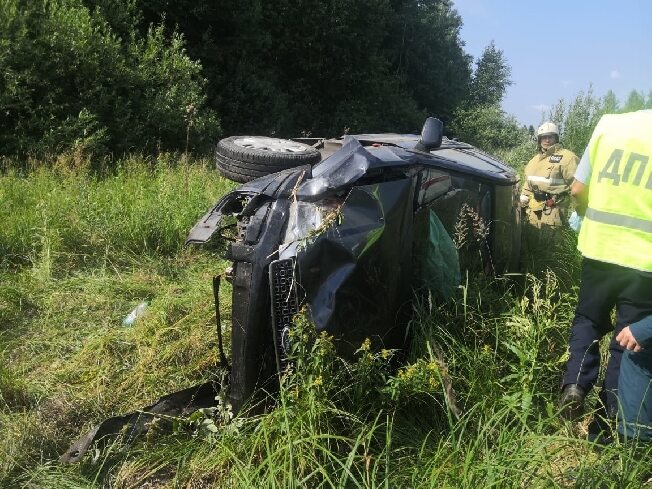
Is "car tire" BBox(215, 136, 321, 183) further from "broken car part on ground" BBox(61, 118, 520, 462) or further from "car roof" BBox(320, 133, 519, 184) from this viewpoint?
"broken car part on ground" BBox(61, 118, 520, 462)

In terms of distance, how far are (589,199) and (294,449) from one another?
1.87 metres

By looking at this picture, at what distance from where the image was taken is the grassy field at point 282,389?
212cm

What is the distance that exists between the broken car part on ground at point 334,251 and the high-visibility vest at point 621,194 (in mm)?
773

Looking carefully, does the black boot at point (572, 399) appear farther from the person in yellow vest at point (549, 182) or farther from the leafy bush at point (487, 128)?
the leafy bush at point (487, 128)

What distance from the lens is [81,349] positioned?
127 inches

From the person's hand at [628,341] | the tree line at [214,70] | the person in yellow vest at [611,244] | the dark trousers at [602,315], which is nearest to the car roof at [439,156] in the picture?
the person in yellow vest at [611,244]

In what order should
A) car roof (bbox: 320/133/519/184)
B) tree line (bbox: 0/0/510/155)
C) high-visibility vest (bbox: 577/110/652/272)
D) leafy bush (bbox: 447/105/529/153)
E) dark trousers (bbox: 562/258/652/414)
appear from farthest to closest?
leafy bush (bbox: 447/105/529/153), tree line (bbox: 0/0/510/155), car roof (bbox: 320/133/519/184), dark trousers (bbox: 562/258/652/414), high-visibility vest (bbox: 577/110/652/272)

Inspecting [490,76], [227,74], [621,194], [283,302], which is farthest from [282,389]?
[490,76]

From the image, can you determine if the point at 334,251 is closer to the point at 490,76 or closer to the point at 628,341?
the point at 628,341

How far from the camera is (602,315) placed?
9.12 feet

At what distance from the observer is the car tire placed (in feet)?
11.2

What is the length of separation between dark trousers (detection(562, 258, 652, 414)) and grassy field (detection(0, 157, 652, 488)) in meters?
0.16

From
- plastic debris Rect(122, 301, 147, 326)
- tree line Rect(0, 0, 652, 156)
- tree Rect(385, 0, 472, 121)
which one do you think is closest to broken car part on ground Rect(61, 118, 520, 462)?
plastic debris Rect(122, 301, 147, 326)

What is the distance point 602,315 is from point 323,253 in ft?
4.76
